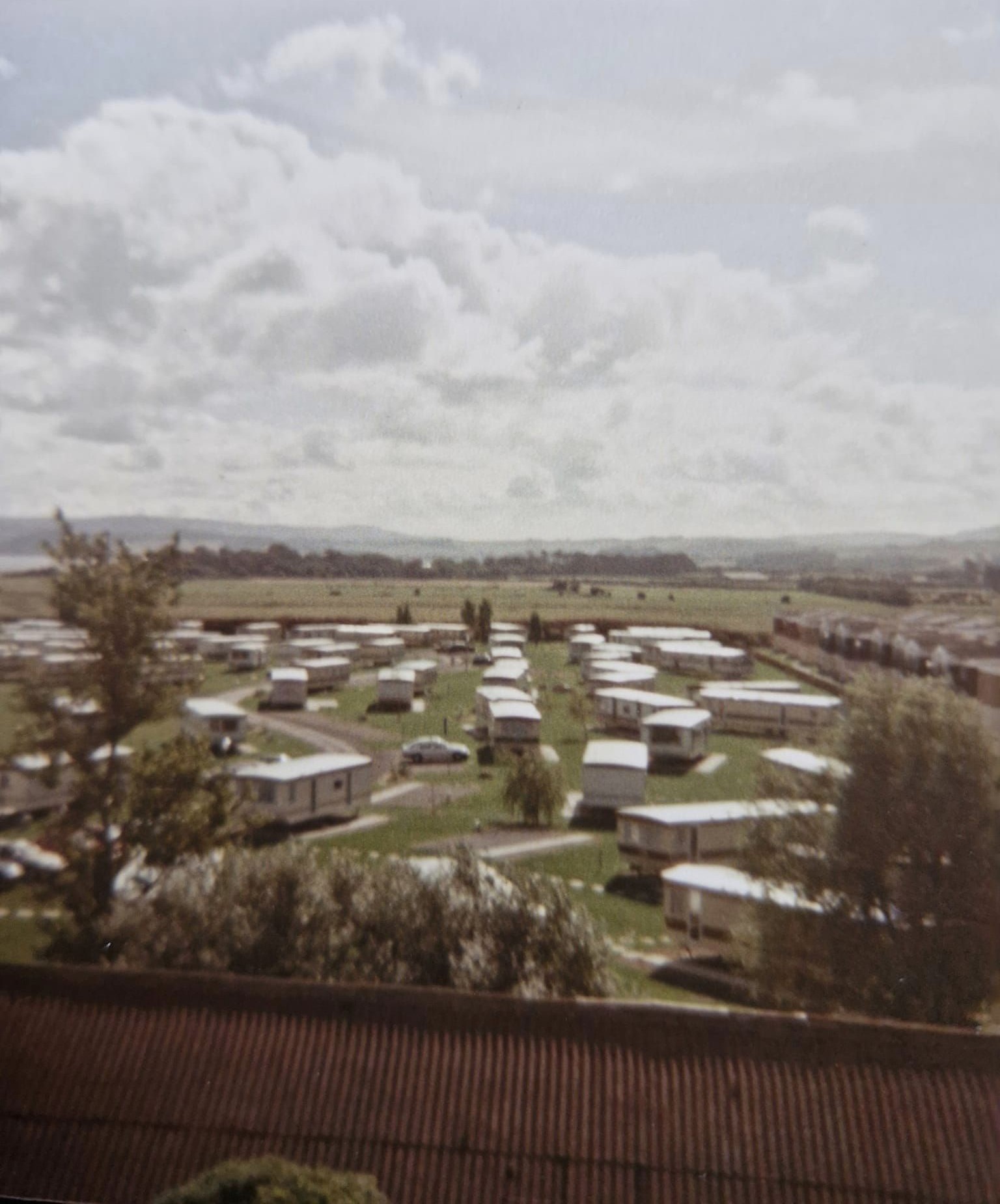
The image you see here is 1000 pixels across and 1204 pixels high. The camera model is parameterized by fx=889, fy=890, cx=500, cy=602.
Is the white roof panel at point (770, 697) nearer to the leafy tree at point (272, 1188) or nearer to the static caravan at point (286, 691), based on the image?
the static caravan at point (286, 691)

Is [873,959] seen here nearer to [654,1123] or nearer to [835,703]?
[654,1123]

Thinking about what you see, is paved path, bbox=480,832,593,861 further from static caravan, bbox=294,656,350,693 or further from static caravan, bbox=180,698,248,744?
static caravan, bbox=294,656,350,693

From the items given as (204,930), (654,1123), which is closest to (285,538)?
(204,930)

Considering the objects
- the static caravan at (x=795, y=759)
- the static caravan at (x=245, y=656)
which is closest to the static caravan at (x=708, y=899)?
the static caravan at (x=795, y=759)

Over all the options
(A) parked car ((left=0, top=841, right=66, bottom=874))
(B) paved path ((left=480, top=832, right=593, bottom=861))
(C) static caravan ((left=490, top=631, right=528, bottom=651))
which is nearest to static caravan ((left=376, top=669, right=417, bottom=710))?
(C) static caravan ((left=490, top=631, right=528, bottom=651))

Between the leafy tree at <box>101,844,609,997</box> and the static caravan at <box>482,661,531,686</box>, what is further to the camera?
the static caravan at <box>482,661,531,686</box>

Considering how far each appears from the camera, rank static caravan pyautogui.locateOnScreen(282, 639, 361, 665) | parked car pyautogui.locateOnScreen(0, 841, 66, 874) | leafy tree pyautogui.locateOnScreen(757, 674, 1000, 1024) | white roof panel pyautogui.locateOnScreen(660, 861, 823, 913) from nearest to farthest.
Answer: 1. leafy tree pyautogui.locateOnScreen(757, 674, 1000, 1024)
2. white roof panel pyautogui.locateOnScreen(660, 861, 823, 913)
3. parked car pyautogui.locateOnScreen(0, 841, 66, 874)
4. static caravan pyautogui.locateOnScreen(282, 639, 361, 665)
